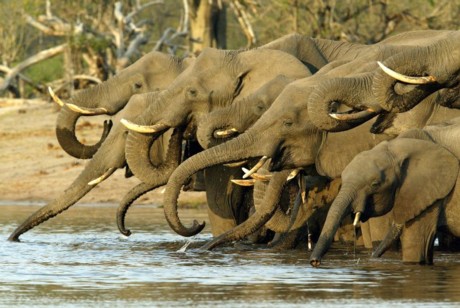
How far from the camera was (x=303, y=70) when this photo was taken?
601 inches

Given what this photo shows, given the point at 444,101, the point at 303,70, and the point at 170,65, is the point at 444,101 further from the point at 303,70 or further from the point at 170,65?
the point at 170,65

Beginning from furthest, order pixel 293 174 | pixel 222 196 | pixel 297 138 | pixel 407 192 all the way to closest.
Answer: pixel 222 196 → pixel 293 174 → pixel 297 138 → pixel 407 192

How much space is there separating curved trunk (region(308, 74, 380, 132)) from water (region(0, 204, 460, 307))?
110 cm

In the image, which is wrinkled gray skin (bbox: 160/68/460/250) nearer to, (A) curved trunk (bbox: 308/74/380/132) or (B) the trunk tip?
(A) curved trunk (bbox: 308/74/380/132)

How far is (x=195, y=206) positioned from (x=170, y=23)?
91.0 feet

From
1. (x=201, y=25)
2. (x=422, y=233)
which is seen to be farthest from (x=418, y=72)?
Answer: (x=201, y=25)

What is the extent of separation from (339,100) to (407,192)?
40.5 inches

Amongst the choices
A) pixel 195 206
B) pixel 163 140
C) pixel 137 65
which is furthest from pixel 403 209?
pixel 195 206

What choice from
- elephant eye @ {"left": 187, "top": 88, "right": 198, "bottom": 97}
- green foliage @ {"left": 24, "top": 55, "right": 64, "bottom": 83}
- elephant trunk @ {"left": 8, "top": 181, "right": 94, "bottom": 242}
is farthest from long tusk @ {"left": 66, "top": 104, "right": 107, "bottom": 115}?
green foliage @ {"left": 24, "top": 55, "right": 64, "bottom": 83}

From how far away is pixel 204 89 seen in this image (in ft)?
50.7

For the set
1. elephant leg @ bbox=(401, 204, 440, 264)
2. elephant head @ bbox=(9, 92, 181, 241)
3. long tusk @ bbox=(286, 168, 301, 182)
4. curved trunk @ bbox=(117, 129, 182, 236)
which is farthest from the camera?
elephant head @ bbox=(9, 92, 181, 241)

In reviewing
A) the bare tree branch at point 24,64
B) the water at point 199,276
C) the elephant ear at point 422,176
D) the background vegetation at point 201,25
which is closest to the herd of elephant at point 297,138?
the elephant ear at point 422,176

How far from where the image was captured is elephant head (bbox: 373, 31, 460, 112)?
13.1 metres

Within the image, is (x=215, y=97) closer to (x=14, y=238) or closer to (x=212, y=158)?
(x=212, y=158)
